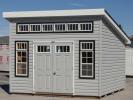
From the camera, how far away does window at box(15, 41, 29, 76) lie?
20.7 metres

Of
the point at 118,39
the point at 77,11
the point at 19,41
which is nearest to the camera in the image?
the point at 77,11

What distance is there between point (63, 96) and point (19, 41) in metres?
3.36

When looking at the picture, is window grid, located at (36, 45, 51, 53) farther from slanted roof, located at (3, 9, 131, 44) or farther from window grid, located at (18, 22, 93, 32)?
slanted roof, located at (3, 9, 131, 44)

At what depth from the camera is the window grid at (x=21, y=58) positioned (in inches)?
813

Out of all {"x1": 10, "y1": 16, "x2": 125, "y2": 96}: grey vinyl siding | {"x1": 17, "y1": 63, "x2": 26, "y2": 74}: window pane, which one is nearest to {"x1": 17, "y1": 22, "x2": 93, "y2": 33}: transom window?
{"x1": 10, "y1": 16, "x2": 125, "y2": 96}: grey vinyl siding

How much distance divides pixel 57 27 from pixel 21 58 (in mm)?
2328

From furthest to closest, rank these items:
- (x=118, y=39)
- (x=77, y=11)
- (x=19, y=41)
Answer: (x=118, y=39), (x=19, y=41), (x=77, y=11)

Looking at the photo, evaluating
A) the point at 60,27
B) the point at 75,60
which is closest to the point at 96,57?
the point at 75,60

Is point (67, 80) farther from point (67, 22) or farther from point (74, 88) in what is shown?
point (67, 22)

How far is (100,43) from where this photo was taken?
19484 mm

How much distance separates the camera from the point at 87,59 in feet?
64.6

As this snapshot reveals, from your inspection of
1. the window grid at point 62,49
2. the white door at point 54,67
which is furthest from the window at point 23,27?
the window grid at point 62,49

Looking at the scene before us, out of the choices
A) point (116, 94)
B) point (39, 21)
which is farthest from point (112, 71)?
point (39, 21)

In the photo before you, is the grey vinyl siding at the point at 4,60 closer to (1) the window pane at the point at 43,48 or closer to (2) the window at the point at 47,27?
(1) the window pane at the point at 43,48
